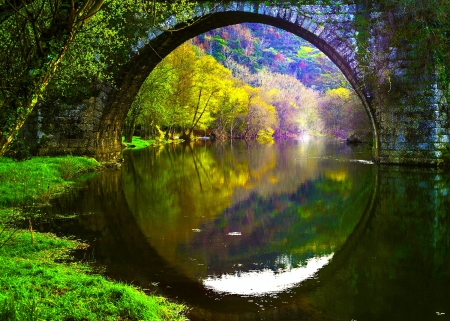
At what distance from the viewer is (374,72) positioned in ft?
48.0

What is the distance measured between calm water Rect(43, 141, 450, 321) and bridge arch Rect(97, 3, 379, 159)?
4.83m

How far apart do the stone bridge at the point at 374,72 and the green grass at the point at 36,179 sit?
2449 millimetres

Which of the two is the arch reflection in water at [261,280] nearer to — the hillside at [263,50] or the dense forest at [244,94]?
the dense forest at [244,94]

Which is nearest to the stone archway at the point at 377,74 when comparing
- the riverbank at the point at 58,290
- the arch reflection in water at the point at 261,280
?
the riverbank at the point at 58,290

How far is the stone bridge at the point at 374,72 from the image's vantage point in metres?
14.0

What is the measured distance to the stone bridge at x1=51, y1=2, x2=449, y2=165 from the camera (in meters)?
14.0

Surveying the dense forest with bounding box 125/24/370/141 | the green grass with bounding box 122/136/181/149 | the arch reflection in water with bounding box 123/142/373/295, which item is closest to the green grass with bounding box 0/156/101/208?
the arch reflection in water with bounding box 123/142/373/295

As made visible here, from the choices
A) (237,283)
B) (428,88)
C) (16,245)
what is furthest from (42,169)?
(428,88)

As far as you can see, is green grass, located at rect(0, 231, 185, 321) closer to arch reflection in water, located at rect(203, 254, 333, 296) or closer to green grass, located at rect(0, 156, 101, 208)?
arch reflection in water, located at rect(203, 254, 333, 296)

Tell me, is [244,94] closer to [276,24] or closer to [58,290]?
[276,24]

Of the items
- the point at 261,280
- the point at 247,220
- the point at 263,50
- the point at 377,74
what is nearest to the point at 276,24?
the point at 377,74

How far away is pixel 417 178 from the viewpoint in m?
11.8

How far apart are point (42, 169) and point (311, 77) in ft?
258

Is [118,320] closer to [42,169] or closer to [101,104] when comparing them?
[42,169]
